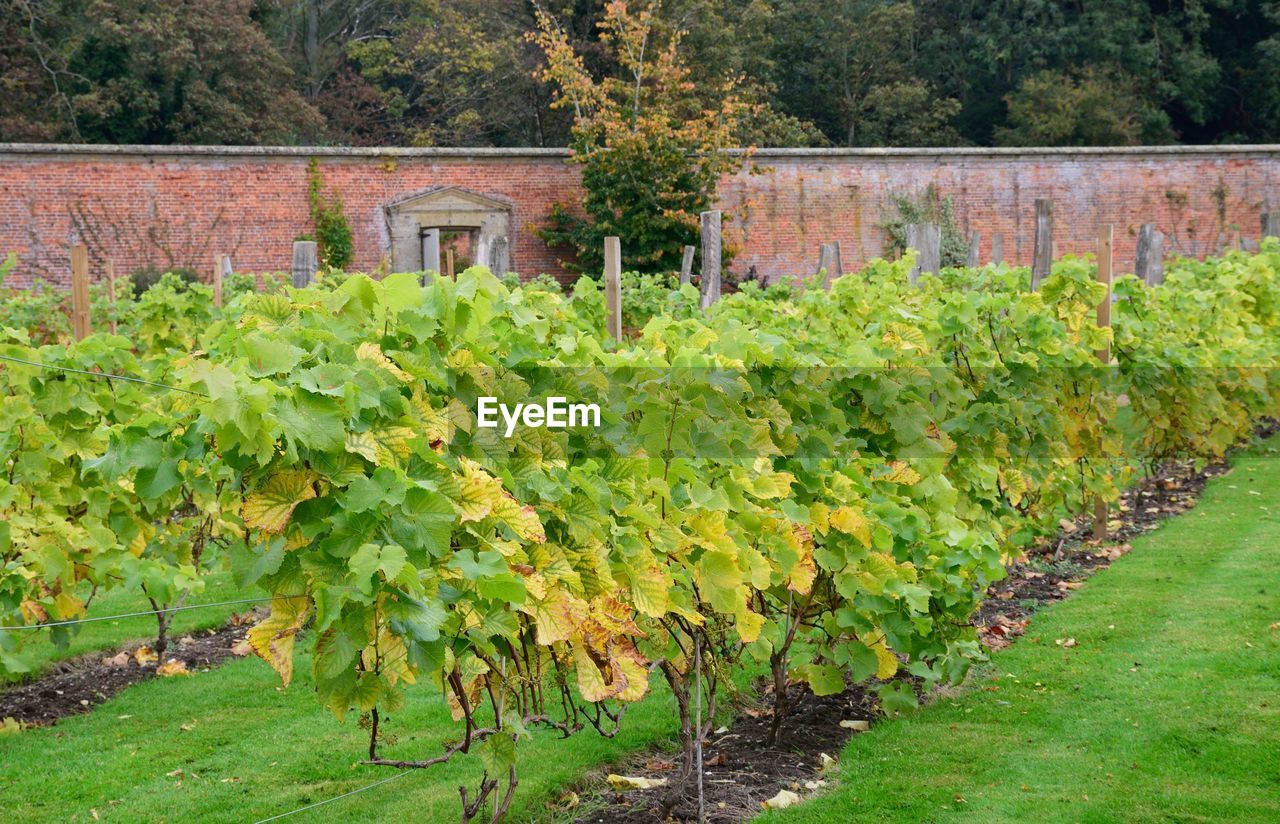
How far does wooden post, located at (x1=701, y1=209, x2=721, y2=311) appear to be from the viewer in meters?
11.0

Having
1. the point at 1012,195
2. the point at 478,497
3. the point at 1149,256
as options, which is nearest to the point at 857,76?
the point at 1012,195

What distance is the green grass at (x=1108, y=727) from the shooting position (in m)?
4.56

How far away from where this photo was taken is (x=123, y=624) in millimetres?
7762

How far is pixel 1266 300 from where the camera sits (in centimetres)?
1280

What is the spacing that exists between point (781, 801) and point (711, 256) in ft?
23.6

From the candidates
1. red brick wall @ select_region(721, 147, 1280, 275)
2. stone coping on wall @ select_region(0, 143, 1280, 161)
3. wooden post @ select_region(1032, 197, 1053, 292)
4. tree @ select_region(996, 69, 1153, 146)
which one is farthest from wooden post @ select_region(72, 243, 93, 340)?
tree @ select_region(996, 69, 1153, 146)

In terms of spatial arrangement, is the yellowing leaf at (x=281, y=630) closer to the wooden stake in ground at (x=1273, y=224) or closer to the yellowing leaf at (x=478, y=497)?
the yellowing leaf at (x=478, y=497)

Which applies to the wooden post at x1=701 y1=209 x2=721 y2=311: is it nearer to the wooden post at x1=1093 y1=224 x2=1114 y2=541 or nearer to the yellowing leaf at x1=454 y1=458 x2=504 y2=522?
the wooden post at x1=1093 y1=224 x2=1114 y2=541

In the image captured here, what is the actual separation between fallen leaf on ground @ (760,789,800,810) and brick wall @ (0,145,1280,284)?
21.1 metres

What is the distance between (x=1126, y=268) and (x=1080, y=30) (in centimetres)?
945

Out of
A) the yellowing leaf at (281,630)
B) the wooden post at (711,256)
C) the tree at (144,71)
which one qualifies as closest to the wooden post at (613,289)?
the wooden post at (711,256)

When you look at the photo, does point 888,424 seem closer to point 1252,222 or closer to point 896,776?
point 896,776

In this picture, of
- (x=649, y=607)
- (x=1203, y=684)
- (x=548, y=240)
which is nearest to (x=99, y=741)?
(x=649, y=607)

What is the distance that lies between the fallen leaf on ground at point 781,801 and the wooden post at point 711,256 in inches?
251
